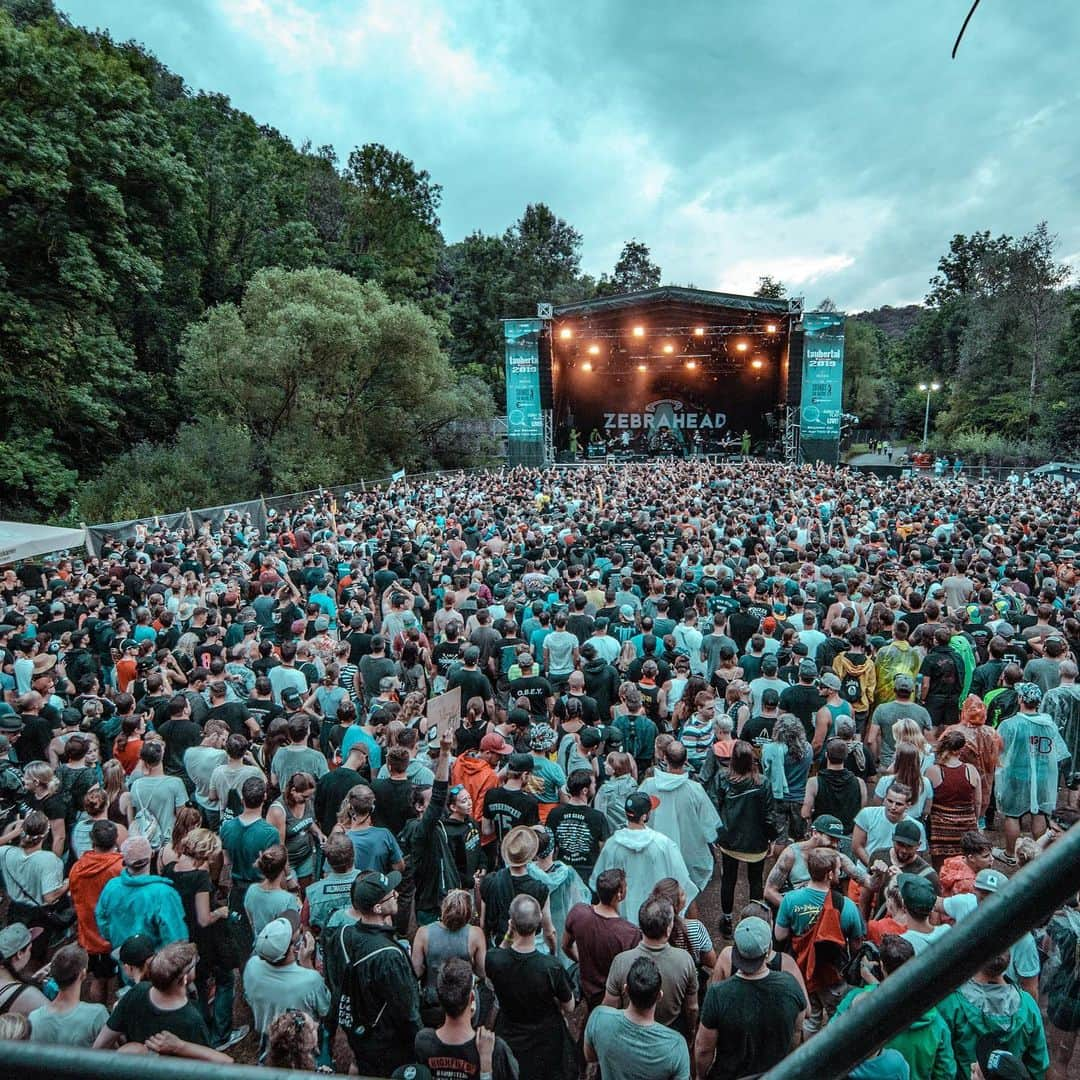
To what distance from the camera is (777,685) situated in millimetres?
5223

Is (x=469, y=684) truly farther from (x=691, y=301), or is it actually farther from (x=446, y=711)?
(x=691, y=301)

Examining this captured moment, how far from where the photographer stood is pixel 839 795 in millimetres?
4188

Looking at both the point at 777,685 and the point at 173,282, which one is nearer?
the point at 777,685

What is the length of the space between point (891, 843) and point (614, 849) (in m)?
1.51

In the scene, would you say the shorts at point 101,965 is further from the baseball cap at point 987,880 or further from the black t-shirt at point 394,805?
the baseball cap at point 987,880

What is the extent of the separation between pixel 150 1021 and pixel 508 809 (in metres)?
1.86

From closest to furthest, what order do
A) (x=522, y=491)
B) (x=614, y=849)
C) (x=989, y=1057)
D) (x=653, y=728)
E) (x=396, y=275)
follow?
(x=989, y=1057)
(x=614, y=849)
(x=653, y=728)
(x=522, y=491)
(x=396, y=275)

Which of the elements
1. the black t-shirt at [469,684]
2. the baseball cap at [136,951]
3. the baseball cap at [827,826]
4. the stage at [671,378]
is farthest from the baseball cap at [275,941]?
the stage at [671,378]

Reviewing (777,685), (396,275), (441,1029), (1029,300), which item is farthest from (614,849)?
(1029,300)

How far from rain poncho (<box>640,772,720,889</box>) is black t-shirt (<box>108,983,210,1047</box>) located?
93.6 inches

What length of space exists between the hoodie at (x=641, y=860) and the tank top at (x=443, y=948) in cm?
78

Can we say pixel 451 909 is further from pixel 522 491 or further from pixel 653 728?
pixel 522 491

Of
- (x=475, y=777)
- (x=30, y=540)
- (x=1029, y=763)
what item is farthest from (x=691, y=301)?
(x=475, y=777)

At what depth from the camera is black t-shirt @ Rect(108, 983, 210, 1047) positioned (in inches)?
106
